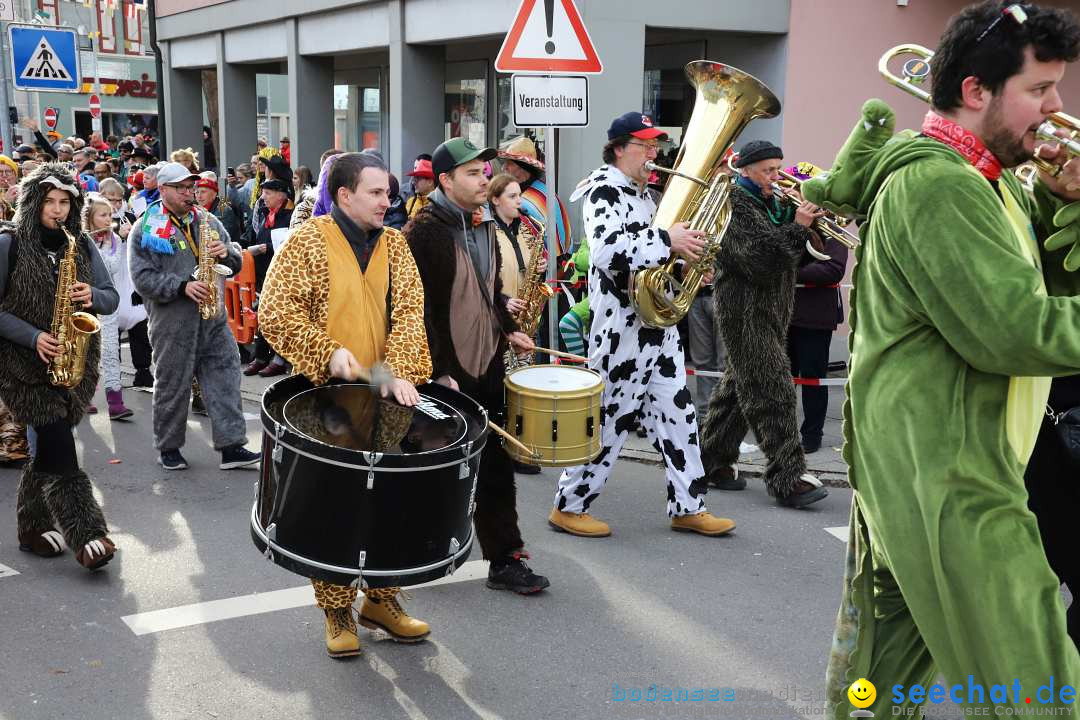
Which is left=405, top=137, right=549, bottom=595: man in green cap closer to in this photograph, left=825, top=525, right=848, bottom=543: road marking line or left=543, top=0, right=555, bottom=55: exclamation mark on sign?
left=825, top=525, right=848, bottom=543: road marking line

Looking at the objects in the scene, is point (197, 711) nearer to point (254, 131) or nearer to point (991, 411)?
point (991, 411)

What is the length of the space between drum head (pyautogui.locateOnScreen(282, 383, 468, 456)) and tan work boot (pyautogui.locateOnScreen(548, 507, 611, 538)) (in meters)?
2.10

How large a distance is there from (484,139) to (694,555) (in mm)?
10512

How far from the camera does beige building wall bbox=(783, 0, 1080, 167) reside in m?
10.9

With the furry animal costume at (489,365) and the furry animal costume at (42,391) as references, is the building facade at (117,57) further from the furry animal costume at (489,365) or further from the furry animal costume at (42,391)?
the furry animal costume at (489,365)

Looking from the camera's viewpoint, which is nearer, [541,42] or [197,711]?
[197,711]

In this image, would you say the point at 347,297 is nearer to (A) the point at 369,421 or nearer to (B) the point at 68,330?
(A) the point at 369,421

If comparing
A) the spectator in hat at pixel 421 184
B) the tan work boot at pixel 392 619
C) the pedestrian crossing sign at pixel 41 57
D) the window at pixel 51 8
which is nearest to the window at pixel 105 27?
the window at pixel 51 8

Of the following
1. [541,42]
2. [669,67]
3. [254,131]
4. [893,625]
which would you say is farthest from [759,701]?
[254,131]

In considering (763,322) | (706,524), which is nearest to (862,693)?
(706,524)

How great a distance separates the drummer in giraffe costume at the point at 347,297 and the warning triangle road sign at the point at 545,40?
2.67m

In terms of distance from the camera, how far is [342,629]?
423 centimetres

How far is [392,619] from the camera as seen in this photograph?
4.38m

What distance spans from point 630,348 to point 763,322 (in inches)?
41.6
